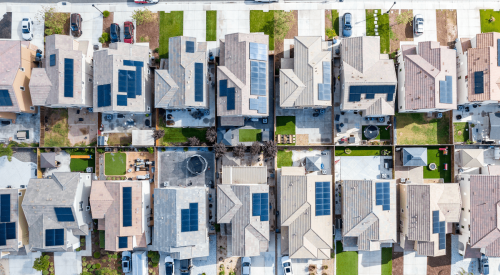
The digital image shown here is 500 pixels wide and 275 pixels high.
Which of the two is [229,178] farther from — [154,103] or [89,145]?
[89,145]

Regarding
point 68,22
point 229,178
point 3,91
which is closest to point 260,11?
point 229,178

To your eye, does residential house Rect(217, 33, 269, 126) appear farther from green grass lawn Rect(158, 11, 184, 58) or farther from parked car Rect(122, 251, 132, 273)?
parked car Rect(122, 251, 132, 273)

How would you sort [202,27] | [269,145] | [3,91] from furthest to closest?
[202,27] < [269,145] < [3,91]

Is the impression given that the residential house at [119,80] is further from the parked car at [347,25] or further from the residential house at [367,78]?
the parked car at [347,25]

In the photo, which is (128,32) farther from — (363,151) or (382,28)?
(363,151)

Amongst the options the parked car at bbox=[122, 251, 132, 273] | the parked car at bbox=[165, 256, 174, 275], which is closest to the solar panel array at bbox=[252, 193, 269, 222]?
the parked car at bbox=[165, 256, 174, 275]

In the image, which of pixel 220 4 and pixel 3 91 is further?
pixel 220 4

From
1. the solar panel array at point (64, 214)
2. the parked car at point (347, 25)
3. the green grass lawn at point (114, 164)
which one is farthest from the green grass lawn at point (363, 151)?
the solar panel array at point (64, 214)

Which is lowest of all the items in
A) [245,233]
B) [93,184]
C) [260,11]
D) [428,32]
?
[245,233]
